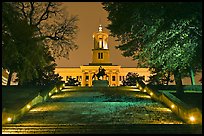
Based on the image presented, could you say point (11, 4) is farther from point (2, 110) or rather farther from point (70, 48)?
point (70, 48)

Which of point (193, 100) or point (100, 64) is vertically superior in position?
point (100, 64)

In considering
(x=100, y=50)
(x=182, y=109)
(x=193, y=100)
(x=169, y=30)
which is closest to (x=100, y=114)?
(x=182, y=109)

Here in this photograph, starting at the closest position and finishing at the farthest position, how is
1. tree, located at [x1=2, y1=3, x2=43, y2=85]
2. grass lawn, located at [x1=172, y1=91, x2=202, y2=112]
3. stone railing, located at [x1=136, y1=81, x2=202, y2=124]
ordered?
tree, located at [x1=2, y1=3, x2=43, y2=85] < stone railing, located at [x1=136, y1=81, x2=202, y2=124] < grass lawn, located at [x1=172, y1=91, x2=202, y2=112]

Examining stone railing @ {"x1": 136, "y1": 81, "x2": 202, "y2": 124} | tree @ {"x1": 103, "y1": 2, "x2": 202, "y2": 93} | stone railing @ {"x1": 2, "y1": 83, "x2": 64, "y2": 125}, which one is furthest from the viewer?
tree @ {"x1": 103, "y1": 2, "x2": 202, "y2": 93}

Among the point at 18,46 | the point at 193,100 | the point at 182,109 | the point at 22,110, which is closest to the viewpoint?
the point at 18,46

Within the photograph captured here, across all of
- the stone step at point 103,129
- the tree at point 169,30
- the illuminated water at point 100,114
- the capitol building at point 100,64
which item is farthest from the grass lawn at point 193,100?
the capitol building at point 100,64

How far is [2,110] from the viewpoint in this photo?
16.0 meters

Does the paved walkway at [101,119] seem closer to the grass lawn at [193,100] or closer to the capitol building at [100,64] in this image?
the grass lawn at [193,100]

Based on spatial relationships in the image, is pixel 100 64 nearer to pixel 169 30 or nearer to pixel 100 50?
pixel 100 50

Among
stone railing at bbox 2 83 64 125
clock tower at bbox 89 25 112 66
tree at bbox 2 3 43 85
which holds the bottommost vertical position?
stone railing at bbox 2 83 64 125

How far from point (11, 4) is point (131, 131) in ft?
23.1

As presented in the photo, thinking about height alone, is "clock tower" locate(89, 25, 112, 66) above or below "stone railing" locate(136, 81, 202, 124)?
above

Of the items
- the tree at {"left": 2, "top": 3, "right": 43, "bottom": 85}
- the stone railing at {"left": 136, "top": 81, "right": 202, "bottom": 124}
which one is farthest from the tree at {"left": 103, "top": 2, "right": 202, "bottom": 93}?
the tree at {"left": 2, "top": 3, "right": 43, "bottom": 85}

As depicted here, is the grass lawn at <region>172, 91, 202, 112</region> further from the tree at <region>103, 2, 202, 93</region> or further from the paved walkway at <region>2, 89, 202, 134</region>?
the tree at <region>103, 2, 202, 93</region>
